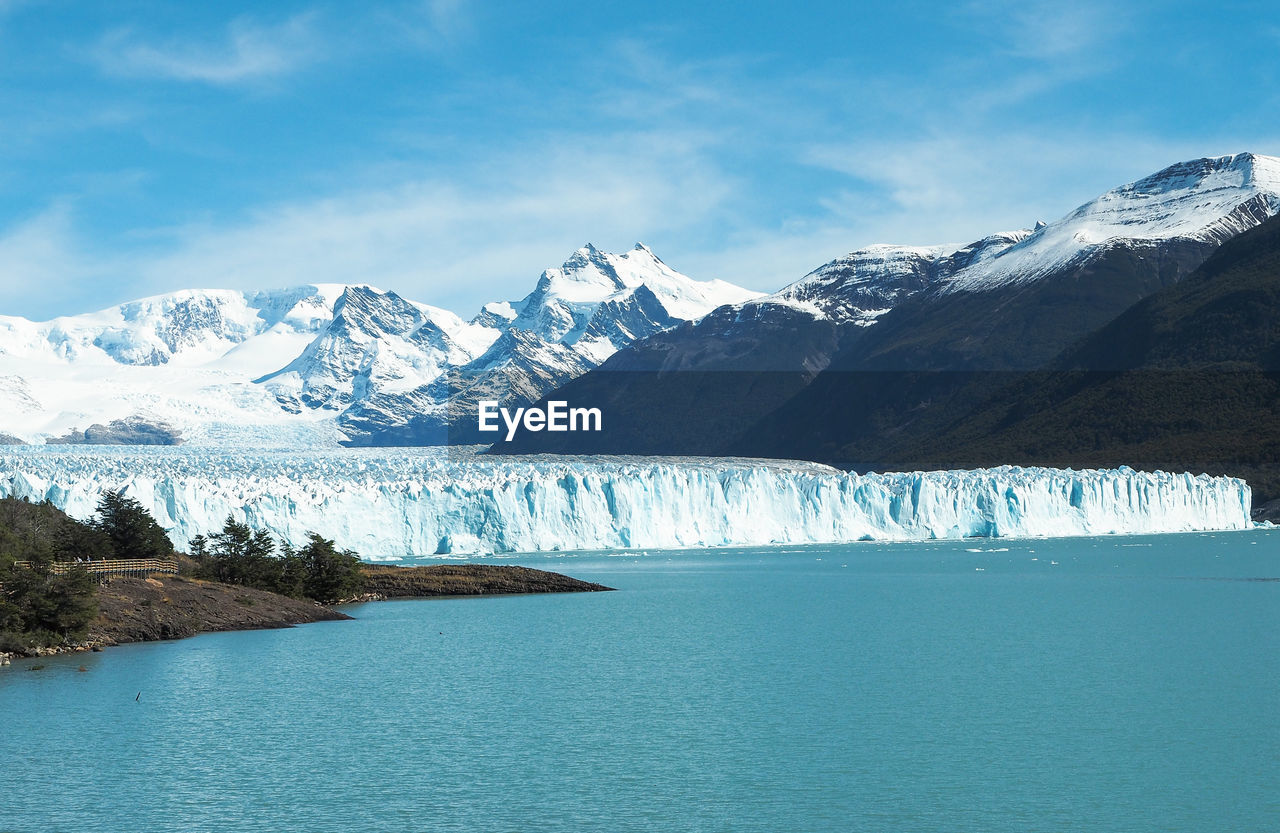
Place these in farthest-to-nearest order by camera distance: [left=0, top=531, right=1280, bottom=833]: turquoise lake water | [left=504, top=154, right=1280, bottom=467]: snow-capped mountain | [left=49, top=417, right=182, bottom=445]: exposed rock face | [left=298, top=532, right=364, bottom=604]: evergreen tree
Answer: [left=504, top=154, right=1280, bottom=467]: snow-capped mountain < [left=49, top=417, right=182, bottom=445]: exposed rock face < [left=298, top=532, right=364, bottom=604]: evergreen tree < [left=0, top=531, right=1280, bottom=833]: turquoise lake water

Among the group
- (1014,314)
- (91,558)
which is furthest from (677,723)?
(1014,314)

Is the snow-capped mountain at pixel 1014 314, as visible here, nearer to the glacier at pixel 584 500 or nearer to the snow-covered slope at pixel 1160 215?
the snow-covered slope at pixel 1160 215

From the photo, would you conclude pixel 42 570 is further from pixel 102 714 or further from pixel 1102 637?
pixel 1102 637

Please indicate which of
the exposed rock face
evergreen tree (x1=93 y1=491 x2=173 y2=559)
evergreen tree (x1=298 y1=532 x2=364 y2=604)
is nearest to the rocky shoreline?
evergreen tree (x1=298 y1=532 x2=364 y2=604)

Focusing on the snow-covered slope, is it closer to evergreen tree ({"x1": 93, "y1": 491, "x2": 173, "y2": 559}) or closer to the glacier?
the glacier

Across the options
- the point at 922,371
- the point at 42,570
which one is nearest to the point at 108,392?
the point at 922,371

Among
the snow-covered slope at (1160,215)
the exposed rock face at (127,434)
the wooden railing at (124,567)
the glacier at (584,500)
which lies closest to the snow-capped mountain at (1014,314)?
the snow-covered slope at (1160,215)

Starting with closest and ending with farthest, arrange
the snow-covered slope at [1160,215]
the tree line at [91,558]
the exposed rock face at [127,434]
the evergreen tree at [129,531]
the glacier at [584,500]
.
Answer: the tree line at [91,558] < the evergreen tree at [129,531] < the glacier at [584,500] < the exposed rock face at [127,434] < the snow-covered slope at [1160,215]
